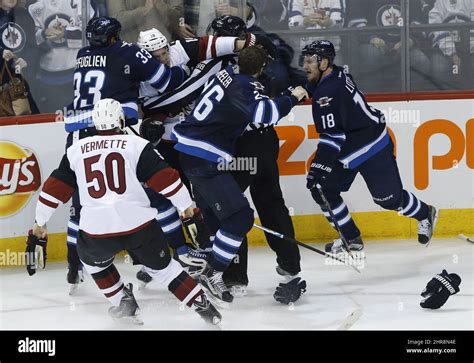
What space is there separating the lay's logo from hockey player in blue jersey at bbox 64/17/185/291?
0.68 m

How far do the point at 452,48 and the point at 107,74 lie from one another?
2256mm

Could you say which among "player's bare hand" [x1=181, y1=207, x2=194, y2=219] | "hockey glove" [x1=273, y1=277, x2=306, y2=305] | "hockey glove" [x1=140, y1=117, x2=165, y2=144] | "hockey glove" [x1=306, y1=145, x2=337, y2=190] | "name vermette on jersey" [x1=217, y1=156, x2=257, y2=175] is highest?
"hockey glove" [x1=140, y1=117, x2=165, y2=144]

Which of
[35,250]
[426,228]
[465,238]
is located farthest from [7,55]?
[465,238]

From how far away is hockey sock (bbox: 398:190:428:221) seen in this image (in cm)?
661

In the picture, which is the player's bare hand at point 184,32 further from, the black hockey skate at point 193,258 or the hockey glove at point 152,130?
the black hockey skate at point 193,258

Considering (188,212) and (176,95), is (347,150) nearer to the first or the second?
(176,95)

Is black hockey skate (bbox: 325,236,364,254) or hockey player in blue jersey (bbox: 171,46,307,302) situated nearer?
hockey player in blue jersey (bbox: 171,46,307,302)

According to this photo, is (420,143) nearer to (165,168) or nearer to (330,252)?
(330,252)

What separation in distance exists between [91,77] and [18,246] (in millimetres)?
1262

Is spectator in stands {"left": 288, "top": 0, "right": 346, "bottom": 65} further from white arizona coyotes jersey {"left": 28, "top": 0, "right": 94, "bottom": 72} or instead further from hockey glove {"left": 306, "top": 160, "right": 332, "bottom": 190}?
white arizona coyotes jersey {"left": 28, "top": 0, "right": 94, "bottom": 72}

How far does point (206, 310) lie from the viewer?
5.28m

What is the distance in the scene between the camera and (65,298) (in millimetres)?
6109

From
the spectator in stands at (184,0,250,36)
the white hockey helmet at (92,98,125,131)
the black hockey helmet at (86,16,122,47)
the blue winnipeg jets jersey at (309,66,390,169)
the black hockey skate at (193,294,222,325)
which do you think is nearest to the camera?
the white hockey helmet at (92,98,125,131)
